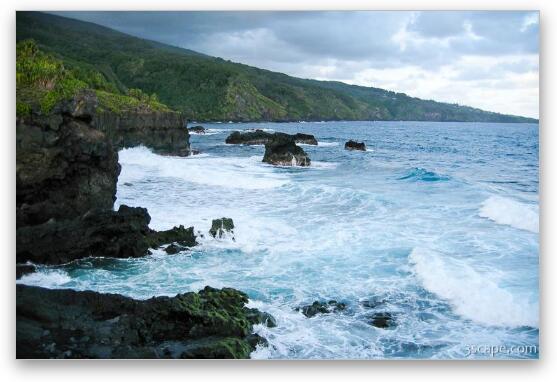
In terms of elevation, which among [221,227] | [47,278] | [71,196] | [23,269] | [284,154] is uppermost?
[284,154]

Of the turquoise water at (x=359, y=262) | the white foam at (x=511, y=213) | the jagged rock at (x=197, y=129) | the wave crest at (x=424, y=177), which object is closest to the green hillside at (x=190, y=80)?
the white foam at (x=511, y=213)

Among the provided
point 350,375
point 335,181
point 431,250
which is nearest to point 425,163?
point 335,181

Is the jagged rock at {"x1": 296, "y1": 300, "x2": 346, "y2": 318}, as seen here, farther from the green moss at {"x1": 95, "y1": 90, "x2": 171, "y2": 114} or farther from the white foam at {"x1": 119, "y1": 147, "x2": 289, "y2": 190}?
the green moss at {"x1": 95, "y1": 90, "x2": 171, "y2": 114}

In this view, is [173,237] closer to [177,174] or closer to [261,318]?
[261,318]

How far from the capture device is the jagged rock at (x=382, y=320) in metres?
6.56

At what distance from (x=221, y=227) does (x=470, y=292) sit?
414 cm

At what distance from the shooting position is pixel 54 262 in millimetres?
7742

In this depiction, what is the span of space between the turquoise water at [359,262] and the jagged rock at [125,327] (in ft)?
1.44

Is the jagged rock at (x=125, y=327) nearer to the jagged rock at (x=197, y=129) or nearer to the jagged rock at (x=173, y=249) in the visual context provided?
the jagged rock at (x=173, y=249)

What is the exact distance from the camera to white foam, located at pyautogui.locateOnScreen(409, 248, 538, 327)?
660 cm

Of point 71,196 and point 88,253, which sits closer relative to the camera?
point 88,253

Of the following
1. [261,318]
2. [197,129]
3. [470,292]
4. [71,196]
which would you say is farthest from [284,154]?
[197,129]

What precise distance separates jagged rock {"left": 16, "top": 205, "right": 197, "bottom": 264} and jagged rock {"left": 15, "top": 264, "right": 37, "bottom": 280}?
0.56 ft

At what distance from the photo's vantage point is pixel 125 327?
6082mm
